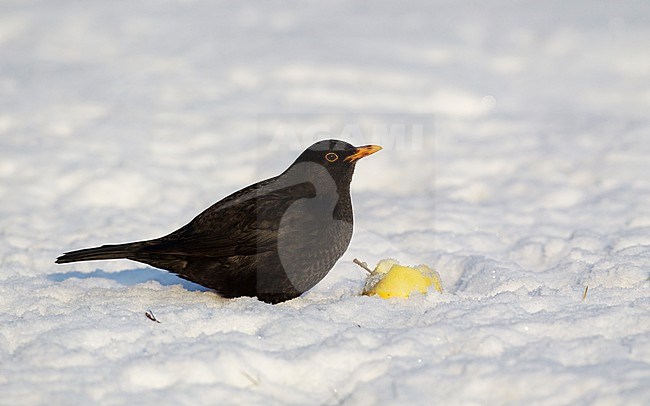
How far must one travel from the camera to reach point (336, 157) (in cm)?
496

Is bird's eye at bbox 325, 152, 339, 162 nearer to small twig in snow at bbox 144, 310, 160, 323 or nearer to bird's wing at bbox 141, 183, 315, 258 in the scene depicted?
bird's wing at bbox 141, 183, 315, 258

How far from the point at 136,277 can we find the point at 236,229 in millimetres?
1061

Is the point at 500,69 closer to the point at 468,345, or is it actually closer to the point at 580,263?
the point at 580,263

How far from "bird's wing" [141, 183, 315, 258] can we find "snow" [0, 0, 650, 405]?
0.29m

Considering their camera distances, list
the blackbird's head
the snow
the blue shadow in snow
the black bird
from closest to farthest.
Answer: the snow → the black bird → the blackbird's head → the blue shadow in snow

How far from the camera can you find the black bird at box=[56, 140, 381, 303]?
4484 millimetres

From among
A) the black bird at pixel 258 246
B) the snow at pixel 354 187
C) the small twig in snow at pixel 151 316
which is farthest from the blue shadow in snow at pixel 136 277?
the small twig in snow at pixel 151 316

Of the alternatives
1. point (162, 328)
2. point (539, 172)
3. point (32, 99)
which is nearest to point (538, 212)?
point (539, 172)

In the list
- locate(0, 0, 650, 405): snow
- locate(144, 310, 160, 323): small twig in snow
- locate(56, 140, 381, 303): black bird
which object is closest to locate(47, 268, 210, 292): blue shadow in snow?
locate(0, 0, 650, 405): snow

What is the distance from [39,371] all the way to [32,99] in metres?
5.72

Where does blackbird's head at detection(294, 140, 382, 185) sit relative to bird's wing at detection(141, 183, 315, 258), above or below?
above

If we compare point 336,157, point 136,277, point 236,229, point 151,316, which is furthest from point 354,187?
point 151,316

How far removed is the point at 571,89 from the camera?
353 inches

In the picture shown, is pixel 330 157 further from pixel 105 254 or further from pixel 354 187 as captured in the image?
pixel 354 187
